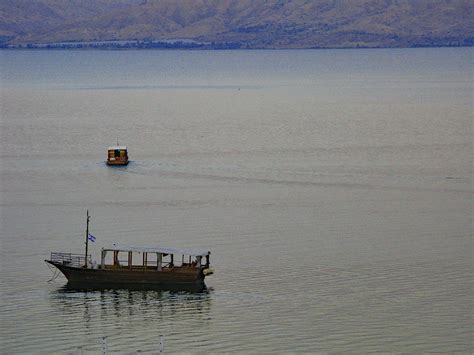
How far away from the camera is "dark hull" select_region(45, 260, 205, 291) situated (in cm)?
5416

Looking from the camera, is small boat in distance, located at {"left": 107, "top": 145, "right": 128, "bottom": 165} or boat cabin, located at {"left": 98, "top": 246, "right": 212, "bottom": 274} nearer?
boat cabin, located at {"left": 98, "top": 246, "right": 212, "bottom": 274}

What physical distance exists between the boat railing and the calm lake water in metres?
1.06

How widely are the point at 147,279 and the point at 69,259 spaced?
4905mm

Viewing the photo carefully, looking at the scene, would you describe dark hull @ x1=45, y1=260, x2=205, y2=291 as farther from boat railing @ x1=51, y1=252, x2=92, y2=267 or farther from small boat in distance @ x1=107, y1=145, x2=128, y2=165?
small boat in distance @ x1=107, y1=145, x2=128, y2=165

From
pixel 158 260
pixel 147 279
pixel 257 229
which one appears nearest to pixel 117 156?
pixel 257 229

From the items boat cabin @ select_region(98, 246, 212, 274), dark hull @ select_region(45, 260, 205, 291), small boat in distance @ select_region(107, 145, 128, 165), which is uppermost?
small boat in distance @ select_region(107, 145, 128, 165)

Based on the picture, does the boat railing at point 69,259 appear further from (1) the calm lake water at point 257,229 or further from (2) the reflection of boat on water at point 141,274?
(1) the calm lake water at point 257,229

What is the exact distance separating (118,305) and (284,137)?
216 ft

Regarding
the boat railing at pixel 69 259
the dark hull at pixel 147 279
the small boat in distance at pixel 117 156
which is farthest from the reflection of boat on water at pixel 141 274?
the small boat in distance at pixel 117 156

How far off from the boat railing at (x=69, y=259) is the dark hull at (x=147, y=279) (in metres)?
1.44

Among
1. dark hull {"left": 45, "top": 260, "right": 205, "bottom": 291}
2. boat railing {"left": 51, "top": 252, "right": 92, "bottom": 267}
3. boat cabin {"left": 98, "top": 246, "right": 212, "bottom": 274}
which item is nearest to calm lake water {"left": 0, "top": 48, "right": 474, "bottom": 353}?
dark hull {"left": 45, "top": 260, "right": 205, "bottom": 291}

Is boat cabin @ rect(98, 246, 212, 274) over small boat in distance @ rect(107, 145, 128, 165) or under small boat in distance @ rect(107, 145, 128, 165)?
under

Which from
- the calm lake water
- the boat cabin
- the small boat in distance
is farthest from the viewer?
the small boat in distance

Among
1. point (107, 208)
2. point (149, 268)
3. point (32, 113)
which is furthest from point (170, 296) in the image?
point (32, 113)
